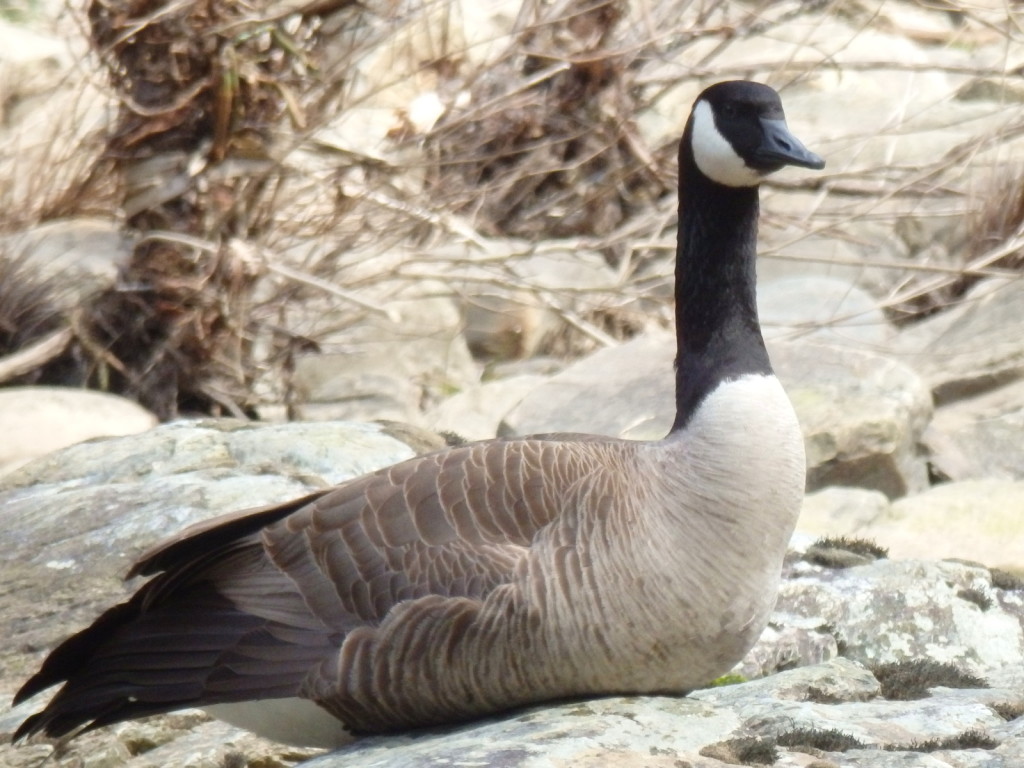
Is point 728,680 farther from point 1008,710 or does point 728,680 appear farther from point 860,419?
point 860,419

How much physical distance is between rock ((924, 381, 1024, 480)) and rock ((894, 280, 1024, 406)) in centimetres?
21

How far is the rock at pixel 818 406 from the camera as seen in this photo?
852cm

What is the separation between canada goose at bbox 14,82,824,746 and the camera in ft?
14.2

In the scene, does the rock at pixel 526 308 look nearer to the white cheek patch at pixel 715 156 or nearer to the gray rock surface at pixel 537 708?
the gray rock surface at pixel 537 708

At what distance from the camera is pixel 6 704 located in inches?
219

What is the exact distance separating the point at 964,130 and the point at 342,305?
6.12 m

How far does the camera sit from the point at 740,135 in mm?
4820

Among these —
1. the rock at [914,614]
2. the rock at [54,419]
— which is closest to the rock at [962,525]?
the rock at [914,614]

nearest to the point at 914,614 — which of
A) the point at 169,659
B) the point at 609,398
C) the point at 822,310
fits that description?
the point at 169,659

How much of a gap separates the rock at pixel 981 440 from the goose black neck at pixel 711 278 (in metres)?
4.68

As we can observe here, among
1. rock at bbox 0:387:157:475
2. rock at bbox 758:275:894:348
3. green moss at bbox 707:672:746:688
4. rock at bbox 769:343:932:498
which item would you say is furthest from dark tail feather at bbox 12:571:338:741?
rock at bbox 758:275:894:348

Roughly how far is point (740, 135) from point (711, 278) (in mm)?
477

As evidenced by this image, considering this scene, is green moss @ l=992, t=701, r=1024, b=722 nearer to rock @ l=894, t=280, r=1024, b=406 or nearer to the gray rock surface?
the gray rock surface

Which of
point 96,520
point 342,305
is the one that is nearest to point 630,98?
point 342,305
